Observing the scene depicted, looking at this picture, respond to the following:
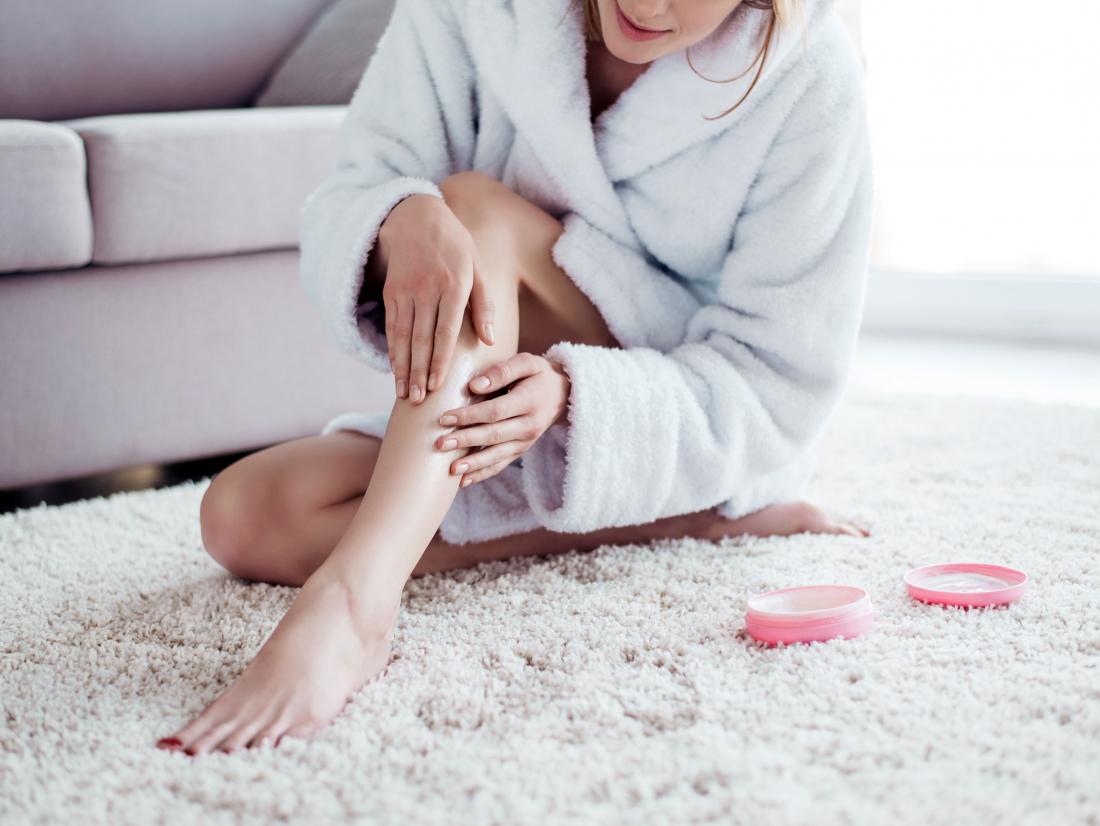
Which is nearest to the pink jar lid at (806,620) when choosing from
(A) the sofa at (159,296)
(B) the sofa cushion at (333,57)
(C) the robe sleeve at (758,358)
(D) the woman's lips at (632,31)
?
(C) the robe sleeve at (758,358)

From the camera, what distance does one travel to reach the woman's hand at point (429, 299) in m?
0.86

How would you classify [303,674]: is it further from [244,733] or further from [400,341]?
[400,341]

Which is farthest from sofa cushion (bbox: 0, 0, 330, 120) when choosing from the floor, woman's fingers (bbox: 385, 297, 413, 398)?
woman's fingers (bbox: 385, 297, 413, 398)

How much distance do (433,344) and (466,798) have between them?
343mm

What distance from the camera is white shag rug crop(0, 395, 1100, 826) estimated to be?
25.9 inches

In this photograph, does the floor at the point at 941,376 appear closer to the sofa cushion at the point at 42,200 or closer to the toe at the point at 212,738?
the sofa cushion at the point at 42,200

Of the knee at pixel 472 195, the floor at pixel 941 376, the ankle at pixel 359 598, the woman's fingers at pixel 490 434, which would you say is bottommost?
the floor at pixel 941 376

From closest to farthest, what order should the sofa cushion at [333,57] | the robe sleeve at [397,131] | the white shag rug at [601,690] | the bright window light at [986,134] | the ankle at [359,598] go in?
the white shag rug at [601,690] < the ankle at [359,598] < the robe sleeve at [397,131] < the sofa cushion at [333,57] < the bright window light at [986,134]

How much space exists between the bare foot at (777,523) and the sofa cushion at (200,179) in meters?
0.70

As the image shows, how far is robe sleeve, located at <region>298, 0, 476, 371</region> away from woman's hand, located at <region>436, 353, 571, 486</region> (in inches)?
7.3

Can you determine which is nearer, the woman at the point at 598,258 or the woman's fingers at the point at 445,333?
the woman's fingers at the point at 445,333

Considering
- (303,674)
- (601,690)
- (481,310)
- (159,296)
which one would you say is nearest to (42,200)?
(159,296)

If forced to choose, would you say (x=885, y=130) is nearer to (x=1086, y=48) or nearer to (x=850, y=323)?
(x=1086, y=48)

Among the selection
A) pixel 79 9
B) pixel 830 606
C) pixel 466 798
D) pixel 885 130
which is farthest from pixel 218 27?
pixel 466 798
